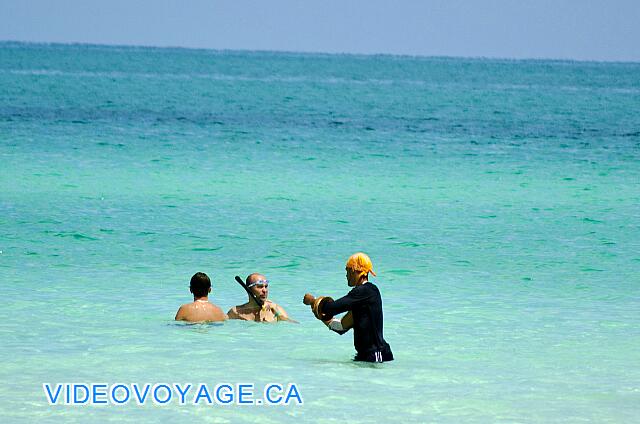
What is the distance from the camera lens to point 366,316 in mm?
10344

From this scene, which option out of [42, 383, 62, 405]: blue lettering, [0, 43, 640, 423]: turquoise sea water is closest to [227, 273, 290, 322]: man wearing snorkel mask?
[0, 43, 640, 423]: turquoise sea water

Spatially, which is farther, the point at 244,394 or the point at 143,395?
the point at 244,394

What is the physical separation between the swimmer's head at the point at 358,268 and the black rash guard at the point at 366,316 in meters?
0.07

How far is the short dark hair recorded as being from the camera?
1235 cm

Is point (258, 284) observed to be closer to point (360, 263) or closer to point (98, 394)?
point (360, 263)

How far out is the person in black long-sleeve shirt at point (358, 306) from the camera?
9945 mm

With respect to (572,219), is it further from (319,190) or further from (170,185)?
(170,185)

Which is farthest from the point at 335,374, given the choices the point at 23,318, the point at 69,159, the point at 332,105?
the point at 332,105

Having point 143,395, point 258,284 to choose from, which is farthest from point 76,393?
point 258,284

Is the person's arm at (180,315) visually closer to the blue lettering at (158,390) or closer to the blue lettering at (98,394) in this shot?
the blue lettering at (158,390)

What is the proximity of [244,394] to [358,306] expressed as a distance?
126 centimetres

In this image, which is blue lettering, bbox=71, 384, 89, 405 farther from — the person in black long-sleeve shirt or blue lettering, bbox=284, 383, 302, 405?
the person in black long-sleeve shirt

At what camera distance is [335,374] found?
10883mm

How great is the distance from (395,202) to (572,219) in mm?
4216
